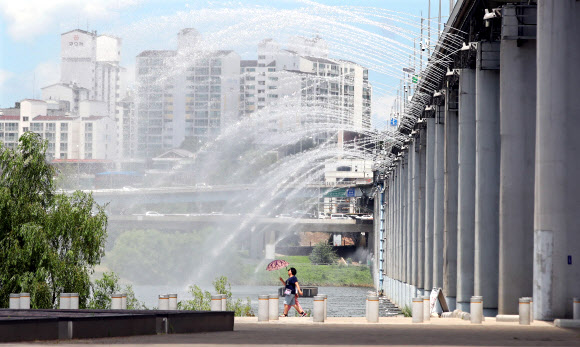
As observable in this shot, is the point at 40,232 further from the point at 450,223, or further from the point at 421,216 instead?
the point at 421,216

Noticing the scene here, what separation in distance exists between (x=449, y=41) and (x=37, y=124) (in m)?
145

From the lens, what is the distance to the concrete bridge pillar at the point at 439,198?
60.2m

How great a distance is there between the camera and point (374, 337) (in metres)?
23.5

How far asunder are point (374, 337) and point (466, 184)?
2624 cm

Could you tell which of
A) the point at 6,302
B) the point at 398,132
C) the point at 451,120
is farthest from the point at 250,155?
the point at 6,302

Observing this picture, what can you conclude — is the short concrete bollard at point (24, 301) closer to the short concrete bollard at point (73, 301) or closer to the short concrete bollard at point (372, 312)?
the short concrete bollard at point (73, 301)

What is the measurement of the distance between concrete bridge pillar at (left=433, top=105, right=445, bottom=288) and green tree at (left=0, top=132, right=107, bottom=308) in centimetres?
2337

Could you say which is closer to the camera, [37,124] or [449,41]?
[449,41]

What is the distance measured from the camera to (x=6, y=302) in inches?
1596

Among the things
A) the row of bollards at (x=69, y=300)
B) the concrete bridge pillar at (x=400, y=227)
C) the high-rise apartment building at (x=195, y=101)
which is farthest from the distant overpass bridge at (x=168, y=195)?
the row of bollards at (x=69, y=300)

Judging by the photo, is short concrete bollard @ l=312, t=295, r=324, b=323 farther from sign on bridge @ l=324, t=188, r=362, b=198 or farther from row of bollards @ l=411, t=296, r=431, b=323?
sign on bridge @ l=324, t=188, r=362, b=198

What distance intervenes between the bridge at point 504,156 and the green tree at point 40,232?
16755 millimetres

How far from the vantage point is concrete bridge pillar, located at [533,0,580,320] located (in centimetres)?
3234

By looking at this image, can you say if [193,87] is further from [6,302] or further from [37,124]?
[6,302]
